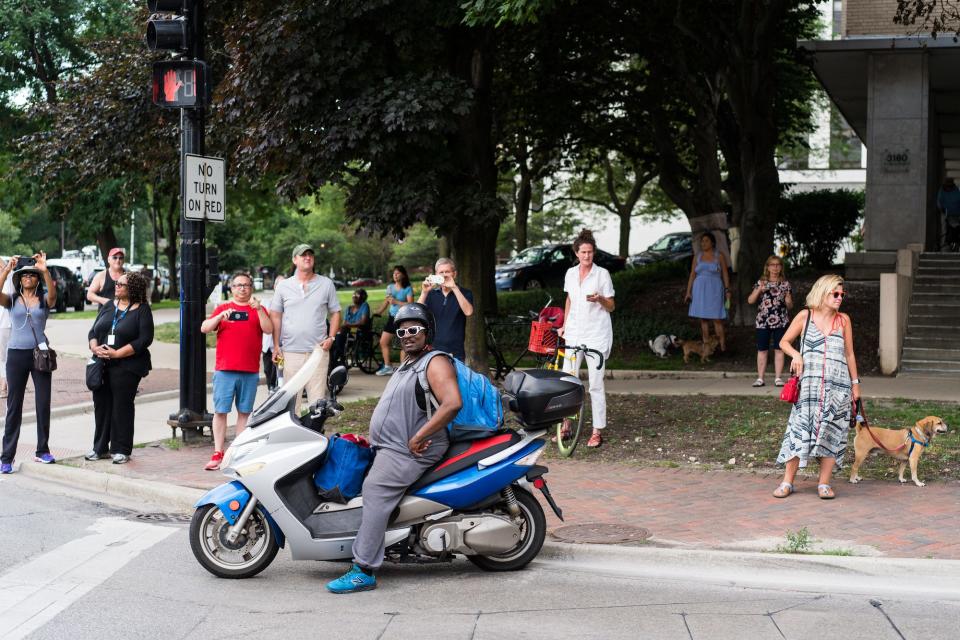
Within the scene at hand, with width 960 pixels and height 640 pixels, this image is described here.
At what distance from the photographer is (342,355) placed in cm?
1677

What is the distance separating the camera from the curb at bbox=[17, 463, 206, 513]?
28.5ft

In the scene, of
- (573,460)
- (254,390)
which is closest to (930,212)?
(573,460)

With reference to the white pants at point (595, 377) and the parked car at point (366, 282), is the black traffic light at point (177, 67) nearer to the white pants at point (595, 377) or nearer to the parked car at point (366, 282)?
the white pants at point (595, 377)

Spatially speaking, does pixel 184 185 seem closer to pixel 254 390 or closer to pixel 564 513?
pixel 254 390

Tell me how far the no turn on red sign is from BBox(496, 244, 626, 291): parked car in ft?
70.8

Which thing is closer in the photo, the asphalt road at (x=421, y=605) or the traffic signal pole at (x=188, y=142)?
the asphalt road at (x=421, y=605)

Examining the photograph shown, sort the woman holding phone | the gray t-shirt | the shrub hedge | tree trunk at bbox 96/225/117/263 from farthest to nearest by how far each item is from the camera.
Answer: tree trunk at bbox 96/225/117/263
the shrub hedge
the woman holding phone
the gray t-shirt

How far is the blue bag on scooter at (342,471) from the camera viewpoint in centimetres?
635

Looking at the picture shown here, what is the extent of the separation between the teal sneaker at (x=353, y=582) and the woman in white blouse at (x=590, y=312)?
4.31 m

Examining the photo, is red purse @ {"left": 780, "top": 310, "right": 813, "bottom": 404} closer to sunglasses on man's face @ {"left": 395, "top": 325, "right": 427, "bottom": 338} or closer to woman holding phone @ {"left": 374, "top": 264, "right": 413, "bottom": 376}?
sunglasses on man's face @ {"left": 395, "top": 325, "right": 427, "bottom": 338}

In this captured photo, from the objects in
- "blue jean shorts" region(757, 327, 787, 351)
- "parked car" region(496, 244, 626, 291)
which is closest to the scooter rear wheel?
"blue jean shorts" region(757, 327, 787, 351)

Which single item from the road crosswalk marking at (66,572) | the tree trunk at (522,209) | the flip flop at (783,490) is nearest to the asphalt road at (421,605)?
the road crosswalk marking at (66,572)

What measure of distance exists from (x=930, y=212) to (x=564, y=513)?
Answer: 1877cm

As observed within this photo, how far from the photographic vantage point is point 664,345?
1753 centimetres
